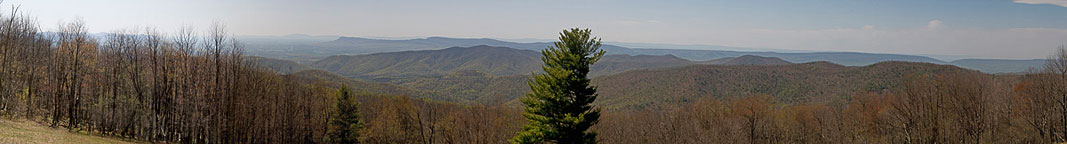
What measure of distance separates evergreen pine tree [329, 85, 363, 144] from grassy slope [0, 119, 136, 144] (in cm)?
1395

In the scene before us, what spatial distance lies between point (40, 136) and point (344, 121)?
18.2 meters

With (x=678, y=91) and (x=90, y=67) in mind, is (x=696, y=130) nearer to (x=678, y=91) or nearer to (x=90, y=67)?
(x=90, y=67)

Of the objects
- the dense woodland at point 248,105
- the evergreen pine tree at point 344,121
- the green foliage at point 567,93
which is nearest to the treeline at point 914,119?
the dense woodland at point 248,105

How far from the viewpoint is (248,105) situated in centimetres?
2456

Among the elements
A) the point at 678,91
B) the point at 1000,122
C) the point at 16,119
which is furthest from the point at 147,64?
the point at 678,91

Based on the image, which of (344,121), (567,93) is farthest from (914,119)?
(344,121)

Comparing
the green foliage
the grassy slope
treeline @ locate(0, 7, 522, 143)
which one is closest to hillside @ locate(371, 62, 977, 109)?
treeline @ locate(0, 7, 522, 143)

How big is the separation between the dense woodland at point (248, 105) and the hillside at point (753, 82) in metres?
57.9

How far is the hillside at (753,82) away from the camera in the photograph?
323 feet

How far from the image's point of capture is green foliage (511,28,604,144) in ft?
61.4

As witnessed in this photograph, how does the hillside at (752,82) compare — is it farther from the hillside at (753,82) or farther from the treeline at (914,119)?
the treeline at (914,119)

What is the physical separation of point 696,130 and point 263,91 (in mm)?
29566

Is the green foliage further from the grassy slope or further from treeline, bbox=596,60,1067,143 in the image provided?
treeline, bbox=596,60,1067,143

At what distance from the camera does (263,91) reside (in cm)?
2591
